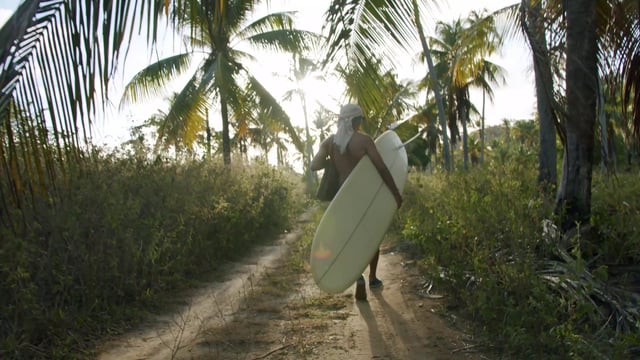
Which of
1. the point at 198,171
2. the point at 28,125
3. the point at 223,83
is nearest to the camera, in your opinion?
the point at 28,125

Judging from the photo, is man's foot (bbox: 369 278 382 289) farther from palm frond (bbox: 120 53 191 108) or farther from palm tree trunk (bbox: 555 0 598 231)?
palm frond (bbox: 120 53 191 108)

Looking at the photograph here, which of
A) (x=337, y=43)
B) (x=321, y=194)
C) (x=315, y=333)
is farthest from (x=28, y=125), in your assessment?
(x=321, y=194)

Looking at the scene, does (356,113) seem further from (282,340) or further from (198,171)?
(198,171)

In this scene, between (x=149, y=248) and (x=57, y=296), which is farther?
(x=149, y=248)

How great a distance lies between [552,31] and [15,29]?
4.76 metres

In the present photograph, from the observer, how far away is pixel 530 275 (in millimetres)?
3168

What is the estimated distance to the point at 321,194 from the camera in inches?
186

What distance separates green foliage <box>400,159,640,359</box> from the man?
66 centimetres

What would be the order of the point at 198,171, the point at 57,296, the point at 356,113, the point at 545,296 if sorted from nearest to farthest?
A: 1. the point at 545,296
2. the point at 57,296
3. the point at 356,113
4. the point at 198,171

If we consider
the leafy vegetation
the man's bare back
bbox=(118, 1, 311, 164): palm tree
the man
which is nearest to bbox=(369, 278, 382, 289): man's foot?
the man

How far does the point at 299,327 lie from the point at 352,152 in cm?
169

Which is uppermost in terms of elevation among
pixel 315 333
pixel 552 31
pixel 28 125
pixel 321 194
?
pixel 552 31

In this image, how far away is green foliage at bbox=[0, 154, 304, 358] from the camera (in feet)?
10.6

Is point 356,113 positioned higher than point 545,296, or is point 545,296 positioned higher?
point 356,113
